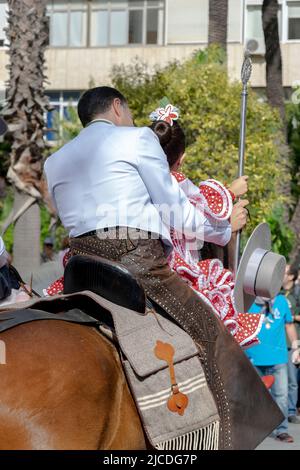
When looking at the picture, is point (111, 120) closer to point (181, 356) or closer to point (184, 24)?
point (181, 356)

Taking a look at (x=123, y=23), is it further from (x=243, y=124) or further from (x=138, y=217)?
(x=138, y=217)

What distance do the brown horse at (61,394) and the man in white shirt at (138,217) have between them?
571 millimetres

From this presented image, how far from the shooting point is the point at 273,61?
68.7ft

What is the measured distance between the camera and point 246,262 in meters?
5.43

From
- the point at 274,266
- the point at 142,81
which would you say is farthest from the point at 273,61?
the point at 274,266

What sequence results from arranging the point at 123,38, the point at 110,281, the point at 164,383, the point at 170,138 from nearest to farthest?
1. the point at 164,383
2. the point at 110,281
3. the point at 170,138
4. the point at 123,38

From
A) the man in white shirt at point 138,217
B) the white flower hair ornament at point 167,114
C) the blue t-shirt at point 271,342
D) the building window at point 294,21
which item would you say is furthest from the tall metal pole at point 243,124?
the building window at point 294,21

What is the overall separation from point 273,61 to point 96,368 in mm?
17656

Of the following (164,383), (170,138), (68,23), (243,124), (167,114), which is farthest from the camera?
(68,23)

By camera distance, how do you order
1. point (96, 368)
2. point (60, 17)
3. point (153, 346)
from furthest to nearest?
1. point (60, 17)
2. point (153, 346)
3. point (96, 368)

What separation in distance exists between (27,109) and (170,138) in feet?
23.7

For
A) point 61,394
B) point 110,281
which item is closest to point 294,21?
point 110,281

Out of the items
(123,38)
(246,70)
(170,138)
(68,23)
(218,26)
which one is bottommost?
(170,138)

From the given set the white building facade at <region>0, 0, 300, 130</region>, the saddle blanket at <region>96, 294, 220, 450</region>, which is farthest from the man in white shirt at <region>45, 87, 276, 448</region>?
the white building facade at <region>0, 0, 300, 130</region>
